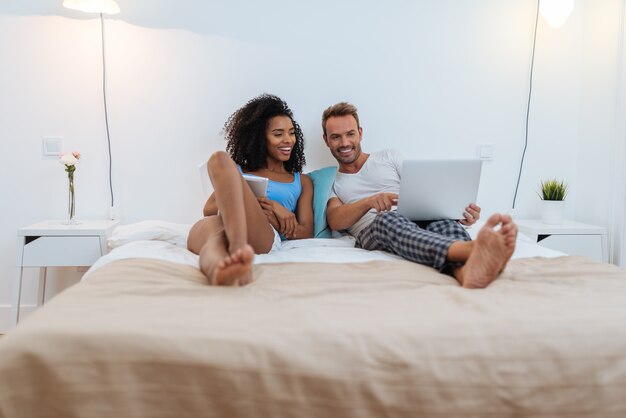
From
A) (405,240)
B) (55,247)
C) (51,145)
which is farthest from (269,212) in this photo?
(51,145)

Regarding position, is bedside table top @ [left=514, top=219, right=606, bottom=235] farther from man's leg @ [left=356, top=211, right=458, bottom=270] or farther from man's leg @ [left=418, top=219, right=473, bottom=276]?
man's leg @ [left=356, top=211, right=458, bottom=270]

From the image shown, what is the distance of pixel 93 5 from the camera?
2223mm

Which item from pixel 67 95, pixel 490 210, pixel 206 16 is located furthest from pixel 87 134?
pixel 490 210

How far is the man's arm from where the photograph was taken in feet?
6.53

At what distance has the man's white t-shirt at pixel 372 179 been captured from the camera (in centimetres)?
223

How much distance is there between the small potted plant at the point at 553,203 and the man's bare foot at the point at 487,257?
1.27m

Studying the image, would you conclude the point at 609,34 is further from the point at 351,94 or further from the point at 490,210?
the point at 351,94

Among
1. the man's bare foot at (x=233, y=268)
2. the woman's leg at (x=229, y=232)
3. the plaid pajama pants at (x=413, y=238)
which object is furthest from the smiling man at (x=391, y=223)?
the man's bare foot at (x=233, y=268)

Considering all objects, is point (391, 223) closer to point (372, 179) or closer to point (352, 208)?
point (352, 208)

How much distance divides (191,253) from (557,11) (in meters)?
1.98

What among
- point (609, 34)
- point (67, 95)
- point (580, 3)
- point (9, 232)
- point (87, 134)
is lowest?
point (9, 232)

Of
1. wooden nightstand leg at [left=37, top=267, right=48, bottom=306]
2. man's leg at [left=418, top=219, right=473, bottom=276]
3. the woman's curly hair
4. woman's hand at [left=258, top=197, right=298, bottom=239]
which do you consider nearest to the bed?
man's leg at [left=418, top=219, right=473, bottom=276]

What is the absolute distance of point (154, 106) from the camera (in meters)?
2.44

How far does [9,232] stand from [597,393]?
7.72ft
